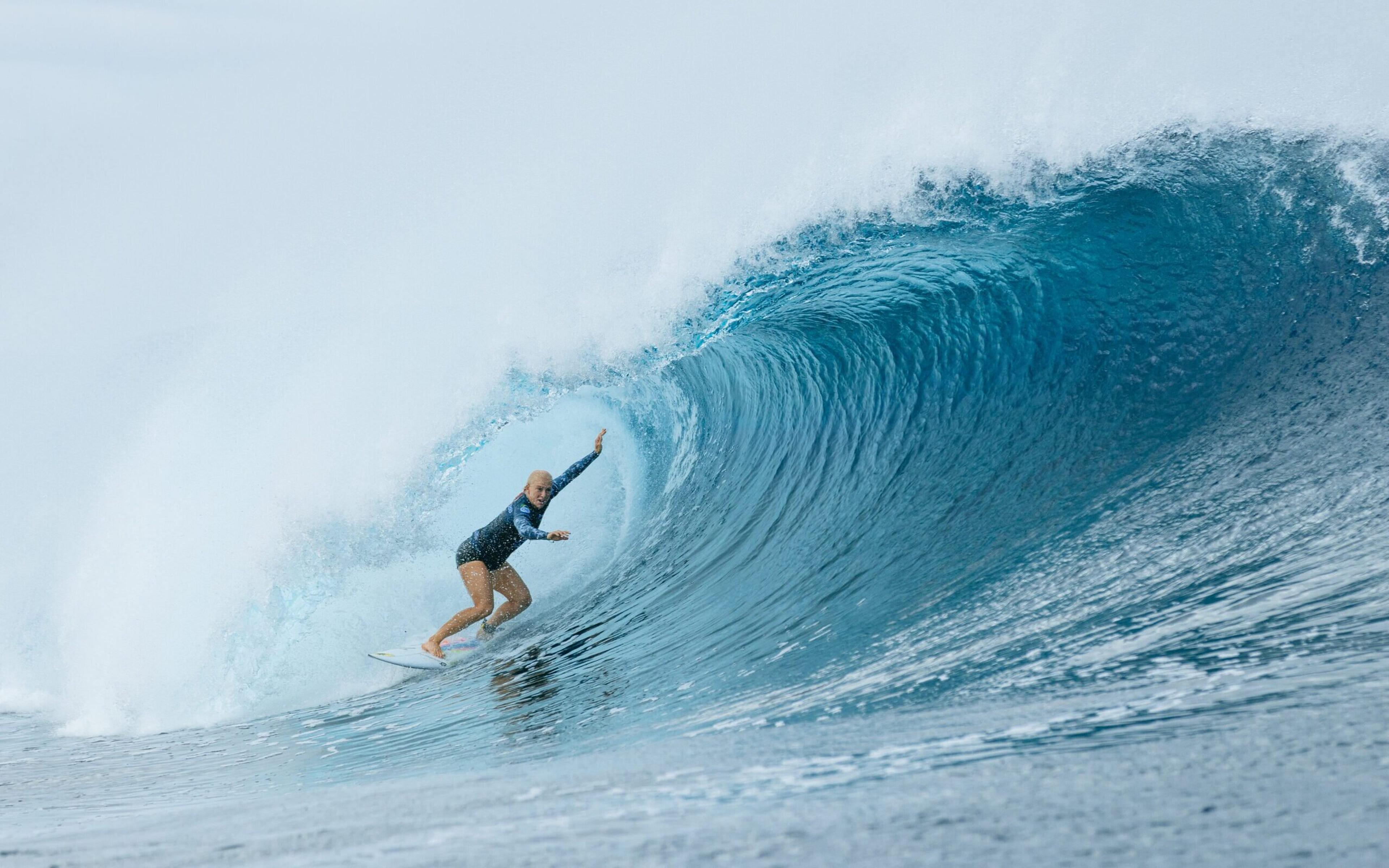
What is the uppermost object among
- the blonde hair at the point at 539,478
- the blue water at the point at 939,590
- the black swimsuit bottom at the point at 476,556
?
the blonde hair at the point at 539,478

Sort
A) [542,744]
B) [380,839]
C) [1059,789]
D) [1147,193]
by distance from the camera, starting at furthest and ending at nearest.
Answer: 1. [1147,193]
2. [542,744]
3. [380,839]
4. [1059,789]

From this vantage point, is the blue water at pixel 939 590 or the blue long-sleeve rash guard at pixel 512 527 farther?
the blue long-sleeve rash guard at pixel 512 527

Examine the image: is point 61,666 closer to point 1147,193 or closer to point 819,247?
point 819,247

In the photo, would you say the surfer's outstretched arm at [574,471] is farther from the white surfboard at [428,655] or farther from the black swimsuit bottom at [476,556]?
the white surfboard at [428,655]

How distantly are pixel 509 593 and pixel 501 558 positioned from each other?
268mm

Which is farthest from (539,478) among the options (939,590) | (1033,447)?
(1033,447)

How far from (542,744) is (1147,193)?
5.94 metres

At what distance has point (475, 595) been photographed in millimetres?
6383

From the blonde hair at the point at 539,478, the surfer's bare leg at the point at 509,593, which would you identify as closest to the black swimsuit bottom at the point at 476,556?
the surfer's bare leg at the point at 509,593

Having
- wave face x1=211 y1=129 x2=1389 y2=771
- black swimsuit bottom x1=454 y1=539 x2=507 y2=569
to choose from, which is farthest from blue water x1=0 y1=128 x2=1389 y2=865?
black swimsuit bottom x1=454 y1=539 x2=507 y2=569


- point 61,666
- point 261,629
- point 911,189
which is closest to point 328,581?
point 261,629

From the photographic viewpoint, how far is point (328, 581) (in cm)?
702

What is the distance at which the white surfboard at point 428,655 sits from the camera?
5.92m

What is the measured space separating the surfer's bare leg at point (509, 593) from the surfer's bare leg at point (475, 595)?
0.07 metres
